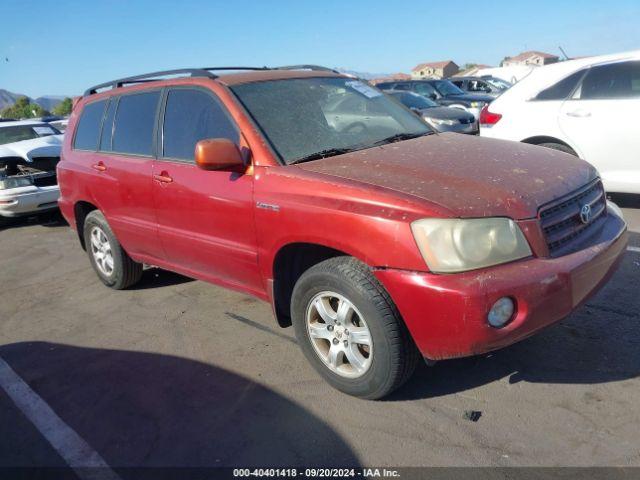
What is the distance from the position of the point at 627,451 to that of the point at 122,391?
8.97 feet

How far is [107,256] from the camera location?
520cm

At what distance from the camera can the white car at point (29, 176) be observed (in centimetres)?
793

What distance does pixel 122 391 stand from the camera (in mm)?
3432

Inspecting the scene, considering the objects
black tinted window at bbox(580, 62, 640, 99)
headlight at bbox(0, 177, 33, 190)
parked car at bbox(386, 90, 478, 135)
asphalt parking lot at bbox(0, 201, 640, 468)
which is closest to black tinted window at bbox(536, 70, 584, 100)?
black tinted window at bbox(580, 62, 640, 99)

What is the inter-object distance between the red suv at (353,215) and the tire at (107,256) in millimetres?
324

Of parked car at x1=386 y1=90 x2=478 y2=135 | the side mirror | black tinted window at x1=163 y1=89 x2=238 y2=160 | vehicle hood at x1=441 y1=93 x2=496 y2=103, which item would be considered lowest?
parked car at x1=386 y1=90 x2=478 y2=135

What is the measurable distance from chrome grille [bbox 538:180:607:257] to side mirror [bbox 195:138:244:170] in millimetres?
1695

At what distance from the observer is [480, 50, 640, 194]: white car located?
584 centimetres

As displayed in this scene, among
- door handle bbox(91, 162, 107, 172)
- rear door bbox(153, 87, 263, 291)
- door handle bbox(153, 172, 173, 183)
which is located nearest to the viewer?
rear door bbox(153, 87, 263, 291)

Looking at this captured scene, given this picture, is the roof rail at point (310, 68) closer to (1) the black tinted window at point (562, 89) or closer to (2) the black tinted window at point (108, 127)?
(2) the black tinted window at point (108, 127)

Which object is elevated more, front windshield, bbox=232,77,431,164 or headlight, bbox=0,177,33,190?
front windshield, bbox=232,77,431,164

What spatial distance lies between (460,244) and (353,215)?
0.54 metres

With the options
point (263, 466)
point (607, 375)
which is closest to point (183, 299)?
point (263, 466)

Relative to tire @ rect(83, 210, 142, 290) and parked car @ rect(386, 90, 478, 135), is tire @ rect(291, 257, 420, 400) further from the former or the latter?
parked car @ rect(386, 90, 478, 135)
